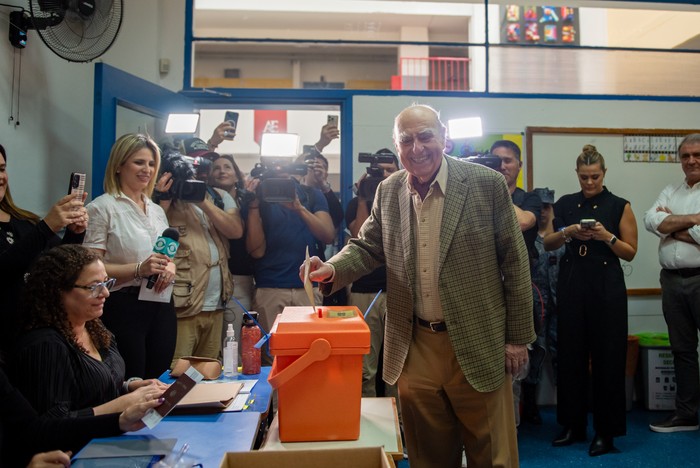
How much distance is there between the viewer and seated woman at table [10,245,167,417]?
1.44 m

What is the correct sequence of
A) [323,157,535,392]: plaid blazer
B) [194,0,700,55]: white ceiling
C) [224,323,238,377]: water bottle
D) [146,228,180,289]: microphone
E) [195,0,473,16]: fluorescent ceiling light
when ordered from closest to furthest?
1. [323,157,535,392]: plaid blazer
2. [224,323,238,377]: water bottle
3. [146,228,180,289]: microphone
4. [195,0,473,16]: fluorescent ceiling light
5. [194,0,700,55]: white ceiling

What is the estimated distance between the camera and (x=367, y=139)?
12.2 feet

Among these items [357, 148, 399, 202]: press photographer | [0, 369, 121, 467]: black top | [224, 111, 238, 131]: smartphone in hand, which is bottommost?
[0, 369, 121, 467]: black top

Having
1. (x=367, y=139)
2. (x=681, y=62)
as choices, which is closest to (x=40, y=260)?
(x=367, y=139)

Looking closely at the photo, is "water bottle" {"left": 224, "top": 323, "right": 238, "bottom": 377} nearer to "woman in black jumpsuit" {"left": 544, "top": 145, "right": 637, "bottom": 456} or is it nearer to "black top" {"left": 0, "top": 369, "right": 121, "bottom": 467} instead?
"black top" {"left": 0, "top": 369, "right": 121, "bottom": 467}

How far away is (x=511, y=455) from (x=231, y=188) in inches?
85.9

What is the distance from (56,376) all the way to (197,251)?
1383 mm

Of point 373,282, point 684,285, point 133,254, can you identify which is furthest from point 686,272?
point 133,254

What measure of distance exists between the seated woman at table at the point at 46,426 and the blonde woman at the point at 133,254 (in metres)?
0.76

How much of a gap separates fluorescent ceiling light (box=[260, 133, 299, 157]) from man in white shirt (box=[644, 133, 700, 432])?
2.10 meters

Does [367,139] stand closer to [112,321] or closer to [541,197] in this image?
[541,197]

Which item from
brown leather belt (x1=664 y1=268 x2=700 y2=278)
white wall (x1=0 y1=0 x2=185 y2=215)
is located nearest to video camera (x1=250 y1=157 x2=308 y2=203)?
white wall (x1=0 y1=0 x2=185 y2=215)

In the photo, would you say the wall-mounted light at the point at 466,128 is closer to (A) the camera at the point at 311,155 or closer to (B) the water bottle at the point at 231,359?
(A) the camera at the point at 311,155

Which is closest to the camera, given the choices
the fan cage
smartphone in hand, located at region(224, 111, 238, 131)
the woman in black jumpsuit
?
the fan cage
